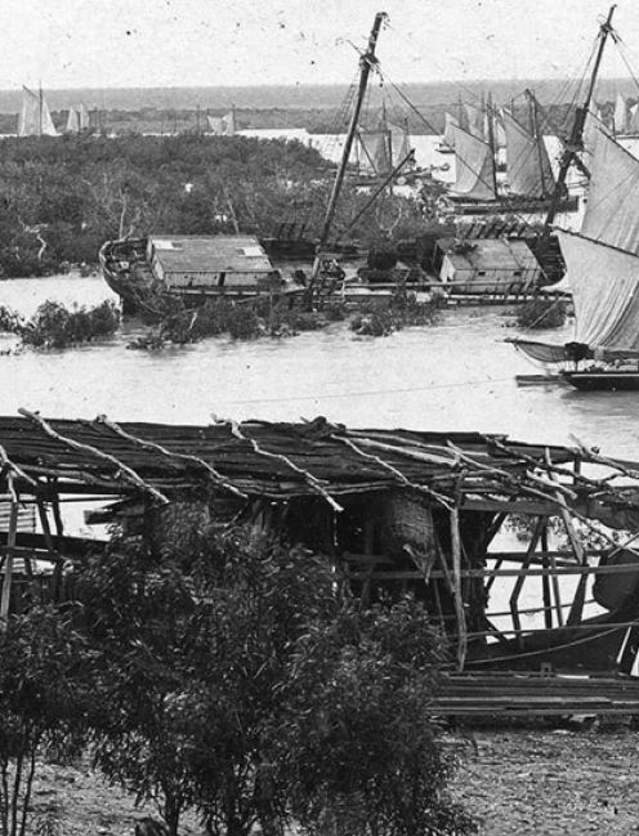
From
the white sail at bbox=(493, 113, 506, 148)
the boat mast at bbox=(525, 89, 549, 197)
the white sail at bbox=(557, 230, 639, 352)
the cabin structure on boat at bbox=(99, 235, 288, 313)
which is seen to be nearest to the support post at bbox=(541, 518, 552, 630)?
the white sail at bbox=(557, 230, 639, 352)

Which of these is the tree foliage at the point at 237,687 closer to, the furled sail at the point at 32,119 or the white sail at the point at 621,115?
the furled sail at the point at 32,119

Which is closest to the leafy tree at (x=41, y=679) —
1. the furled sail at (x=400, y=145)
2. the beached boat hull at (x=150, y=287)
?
the beached boat hull at (x=150, y=287)

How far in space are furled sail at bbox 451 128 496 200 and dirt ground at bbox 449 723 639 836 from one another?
4384cm

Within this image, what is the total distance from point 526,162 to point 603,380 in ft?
95.8

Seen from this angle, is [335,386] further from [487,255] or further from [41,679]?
[41,679]

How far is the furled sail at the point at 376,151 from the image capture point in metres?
64.3

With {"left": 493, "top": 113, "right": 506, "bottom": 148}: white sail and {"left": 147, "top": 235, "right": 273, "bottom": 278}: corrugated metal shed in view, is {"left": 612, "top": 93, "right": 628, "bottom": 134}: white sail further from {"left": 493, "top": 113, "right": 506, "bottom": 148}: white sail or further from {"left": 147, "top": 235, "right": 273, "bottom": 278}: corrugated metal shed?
{"left": 147, "top": 235, "right": 273, "bottom": 278}: corrugated metal shed

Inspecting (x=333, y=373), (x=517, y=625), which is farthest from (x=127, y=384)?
(x=517, y=625)

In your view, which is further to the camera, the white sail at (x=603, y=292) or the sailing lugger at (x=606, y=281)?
the white sail at (x=603, y=292)

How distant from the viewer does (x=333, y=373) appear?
87.1ft

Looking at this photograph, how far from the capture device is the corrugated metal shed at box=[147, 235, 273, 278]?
3250 centimetres

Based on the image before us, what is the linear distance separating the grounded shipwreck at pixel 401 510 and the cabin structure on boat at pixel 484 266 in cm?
2196

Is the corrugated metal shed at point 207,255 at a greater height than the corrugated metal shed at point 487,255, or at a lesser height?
lesser

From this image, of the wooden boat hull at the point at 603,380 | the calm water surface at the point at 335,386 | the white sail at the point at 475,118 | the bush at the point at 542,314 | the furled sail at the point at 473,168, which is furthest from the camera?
the white sail at the point at 475,118
